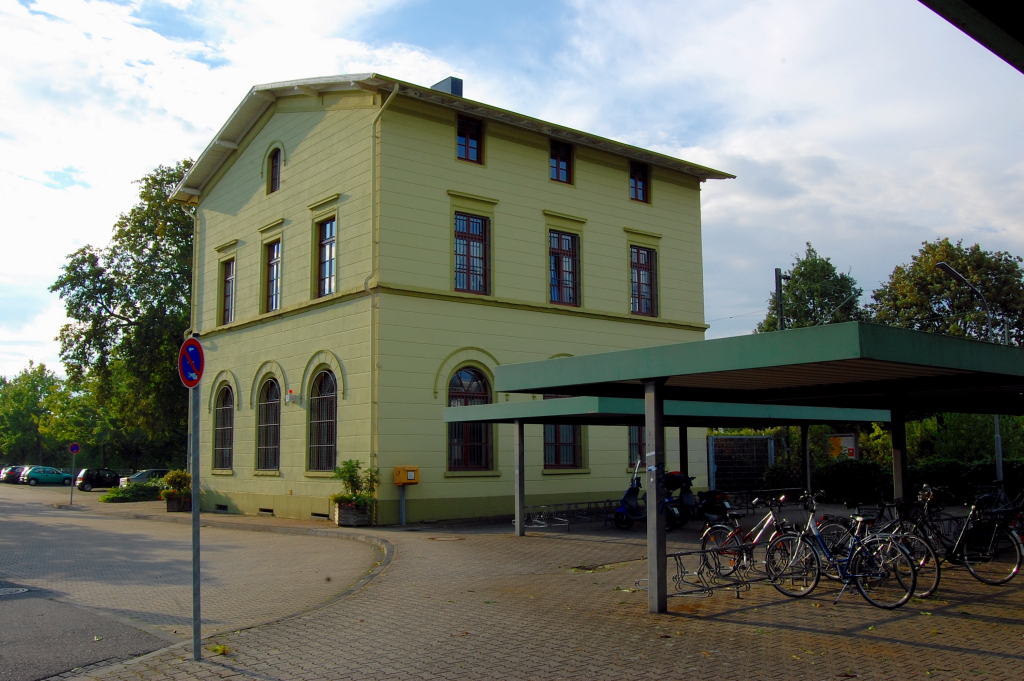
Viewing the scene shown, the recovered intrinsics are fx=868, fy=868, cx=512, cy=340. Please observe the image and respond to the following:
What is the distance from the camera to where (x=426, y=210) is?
21.7 m

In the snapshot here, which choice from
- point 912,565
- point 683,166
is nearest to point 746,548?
point 912,565

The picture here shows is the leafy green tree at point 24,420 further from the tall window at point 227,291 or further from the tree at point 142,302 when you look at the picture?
the tall window at point 227,291

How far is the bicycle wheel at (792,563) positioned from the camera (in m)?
9.83

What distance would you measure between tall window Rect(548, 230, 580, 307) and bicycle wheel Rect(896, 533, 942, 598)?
48.8 feet

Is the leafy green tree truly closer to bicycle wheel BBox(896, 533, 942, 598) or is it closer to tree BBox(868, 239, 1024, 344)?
tree BBox(868, 239, 1024, 344)

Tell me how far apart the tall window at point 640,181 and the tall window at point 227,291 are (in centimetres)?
1275

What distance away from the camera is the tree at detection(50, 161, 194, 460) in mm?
38062

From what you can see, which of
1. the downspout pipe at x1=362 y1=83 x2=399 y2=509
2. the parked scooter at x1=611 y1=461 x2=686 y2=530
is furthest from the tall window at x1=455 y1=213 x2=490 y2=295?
the parked scooter at x1=611 y1=461 x2=686 y2=530

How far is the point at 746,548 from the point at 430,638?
13.6ft

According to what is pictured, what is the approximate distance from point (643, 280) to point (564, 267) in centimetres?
323

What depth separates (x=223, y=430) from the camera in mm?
27062

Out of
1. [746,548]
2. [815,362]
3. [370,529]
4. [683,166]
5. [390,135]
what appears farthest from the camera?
[683,166]

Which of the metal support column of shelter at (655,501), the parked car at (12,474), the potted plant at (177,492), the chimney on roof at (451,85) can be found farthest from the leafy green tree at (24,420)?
the metal support column of shelter at (655,501)

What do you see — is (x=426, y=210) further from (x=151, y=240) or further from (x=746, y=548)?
(x=151, y=240)
